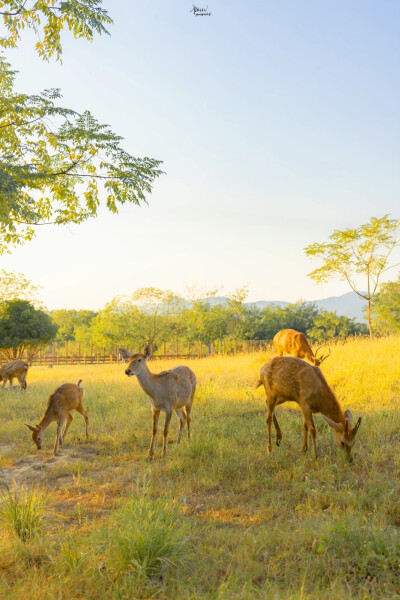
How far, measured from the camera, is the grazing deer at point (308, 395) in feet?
23.3

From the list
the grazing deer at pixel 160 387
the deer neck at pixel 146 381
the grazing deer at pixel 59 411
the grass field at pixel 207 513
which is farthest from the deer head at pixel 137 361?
the grazing deer at pixel 59 411

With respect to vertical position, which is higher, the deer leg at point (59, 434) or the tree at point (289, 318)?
the tree at point (289, 318)

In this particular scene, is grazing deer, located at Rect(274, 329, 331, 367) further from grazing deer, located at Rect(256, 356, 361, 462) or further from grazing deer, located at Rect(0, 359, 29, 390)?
grazing deer, located at Rect(0, 359, 29, 390)

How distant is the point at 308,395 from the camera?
757 cm

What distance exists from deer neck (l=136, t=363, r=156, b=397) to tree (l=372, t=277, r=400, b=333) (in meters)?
37.4

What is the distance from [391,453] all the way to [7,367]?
50.4ft

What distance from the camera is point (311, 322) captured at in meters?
59.9

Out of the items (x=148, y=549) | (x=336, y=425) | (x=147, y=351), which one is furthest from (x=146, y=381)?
(x=148, y=549)

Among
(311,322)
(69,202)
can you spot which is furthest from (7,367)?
(311,322)

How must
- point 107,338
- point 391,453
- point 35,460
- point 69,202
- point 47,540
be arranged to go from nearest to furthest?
point 47,540, point 391,453, point 35,460, point 69,202, point 107,338

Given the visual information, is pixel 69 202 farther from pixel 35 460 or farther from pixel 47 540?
pixel 47 540

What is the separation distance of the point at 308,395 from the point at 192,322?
1834 inches

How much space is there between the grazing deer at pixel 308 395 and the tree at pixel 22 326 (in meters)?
29.7

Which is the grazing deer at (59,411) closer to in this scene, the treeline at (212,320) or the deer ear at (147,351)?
the deer ear at (147,351)
